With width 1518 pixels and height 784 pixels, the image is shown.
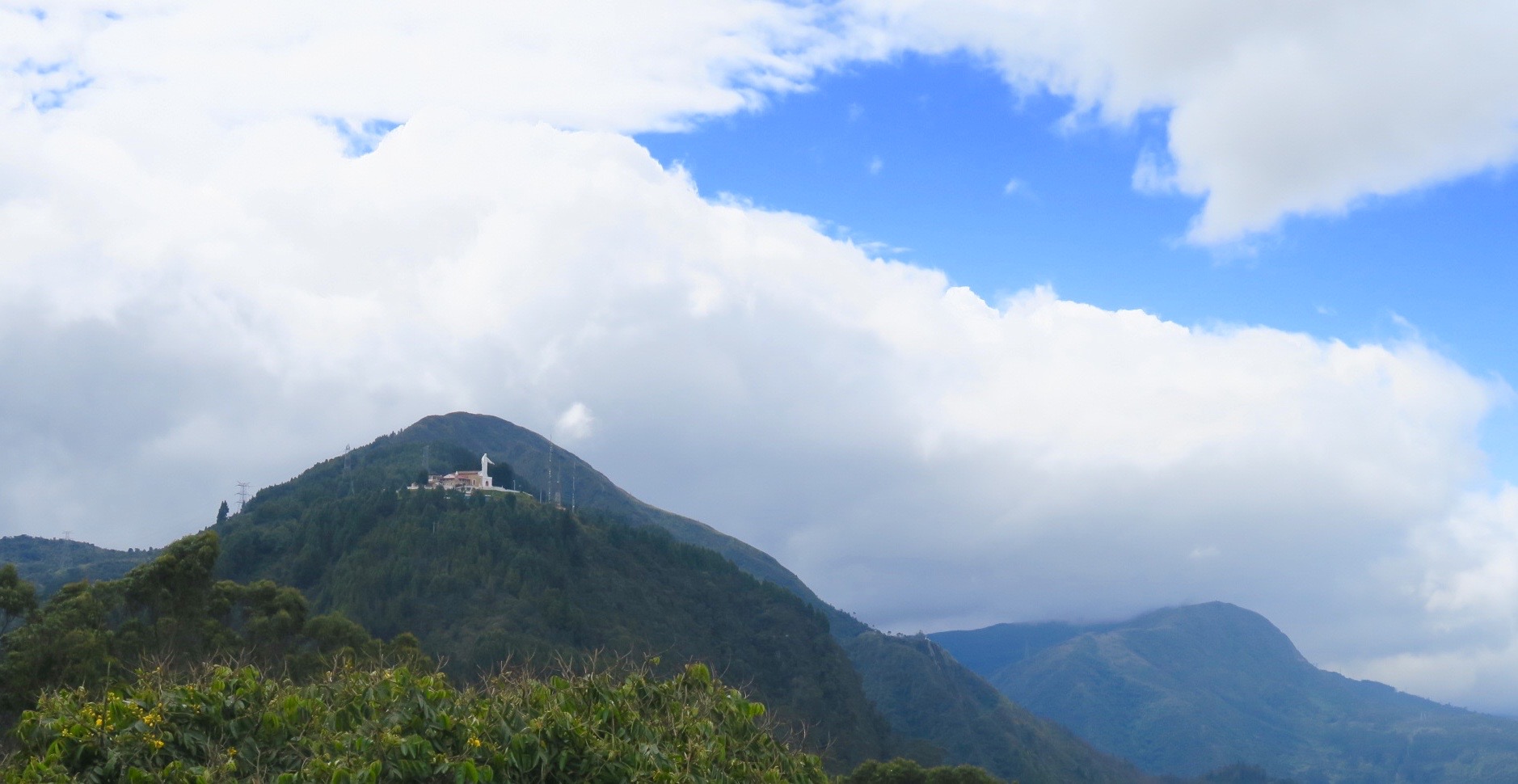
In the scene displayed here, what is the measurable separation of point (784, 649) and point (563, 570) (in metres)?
27.9

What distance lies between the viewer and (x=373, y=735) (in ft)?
39.0

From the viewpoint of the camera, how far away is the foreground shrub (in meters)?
11.4

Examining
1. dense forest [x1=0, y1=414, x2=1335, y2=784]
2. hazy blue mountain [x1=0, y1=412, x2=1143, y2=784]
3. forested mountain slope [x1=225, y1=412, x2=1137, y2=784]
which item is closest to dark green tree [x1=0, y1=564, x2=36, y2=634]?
dense forest [x1=0, y1=414, x2=1335, y2=784]

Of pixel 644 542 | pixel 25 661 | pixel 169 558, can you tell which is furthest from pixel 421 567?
pixel 25 661

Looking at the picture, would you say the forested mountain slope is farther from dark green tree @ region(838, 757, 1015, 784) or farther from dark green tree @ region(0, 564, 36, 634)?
dark green tree @ region(0, 564, 36, 634)

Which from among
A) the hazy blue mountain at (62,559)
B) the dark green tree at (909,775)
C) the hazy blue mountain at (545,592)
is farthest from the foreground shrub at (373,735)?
the hazy blue mountain at (62,559)

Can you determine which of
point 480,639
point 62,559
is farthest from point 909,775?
point 62,559

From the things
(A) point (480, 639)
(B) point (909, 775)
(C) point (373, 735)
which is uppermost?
(A) point (480, 639)

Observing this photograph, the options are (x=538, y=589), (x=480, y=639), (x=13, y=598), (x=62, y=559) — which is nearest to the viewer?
(x=13, y=598)

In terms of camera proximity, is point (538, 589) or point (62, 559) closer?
point (538, 589)

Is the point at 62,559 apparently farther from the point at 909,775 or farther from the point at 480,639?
the point at 909,775

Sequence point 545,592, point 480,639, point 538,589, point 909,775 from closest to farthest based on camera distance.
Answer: point 909,775
point 480,639
point 545,592
point 538,589

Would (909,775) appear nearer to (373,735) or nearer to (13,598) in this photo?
(13,598)

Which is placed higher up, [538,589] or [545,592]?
[538,589]
